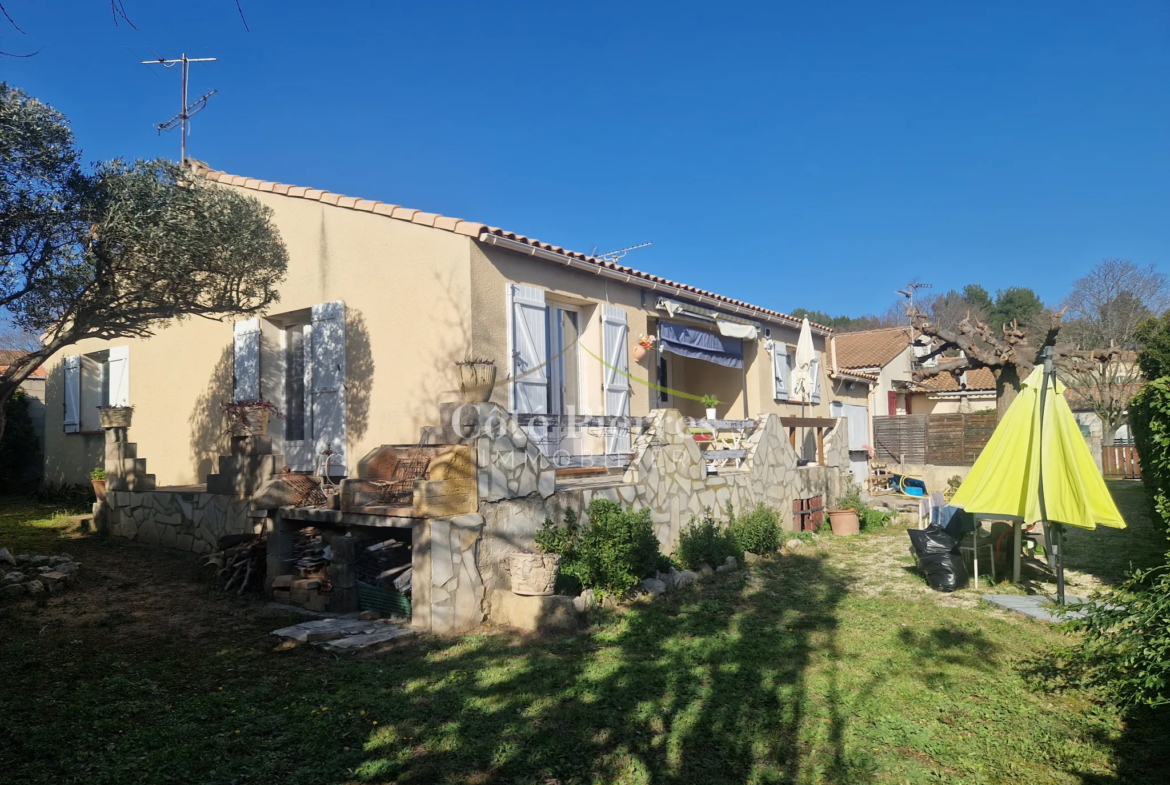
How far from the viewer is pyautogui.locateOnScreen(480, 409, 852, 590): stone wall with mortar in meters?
6.35

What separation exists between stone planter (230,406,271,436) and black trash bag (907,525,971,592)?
7325 millimetres

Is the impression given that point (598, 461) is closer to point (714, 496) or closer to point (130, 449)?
point (714, 496)

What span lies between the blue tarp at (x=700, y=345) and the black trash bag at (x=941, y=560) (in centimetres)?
469

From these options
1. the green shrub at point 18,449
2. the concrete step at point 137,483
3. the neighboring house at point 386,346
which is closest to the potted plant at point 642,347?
the neighboring house at point 386,346

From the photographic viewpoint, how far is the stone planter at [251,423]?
7797mm

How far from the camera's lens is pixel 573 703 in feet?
14.6

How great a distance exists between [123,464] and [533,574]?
21.5 ft

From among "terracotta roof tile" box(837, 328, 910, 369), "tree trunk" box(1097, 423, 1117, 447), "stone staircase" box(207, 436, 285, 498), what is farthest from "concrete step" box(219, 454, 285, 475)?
→ "tree trunk" box(1097, 423, 1117, 447)

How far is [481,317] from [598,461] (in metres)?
2.12

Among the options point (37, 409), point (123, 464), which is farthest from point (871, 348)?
point (37, 409)

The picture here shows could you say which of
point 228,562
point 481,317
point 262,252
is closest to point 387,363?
point 481,317

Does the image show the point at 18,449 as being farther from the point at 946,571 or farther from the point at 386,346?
the point at 946,571

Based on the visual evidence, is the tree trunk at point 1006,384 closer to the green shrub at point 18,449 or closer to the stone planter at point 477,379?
the stone planter at point 477,379

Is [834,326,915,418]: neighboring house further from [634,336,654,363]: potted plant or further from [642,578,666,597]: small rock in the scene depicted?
[642,578,666,597]: small rock
